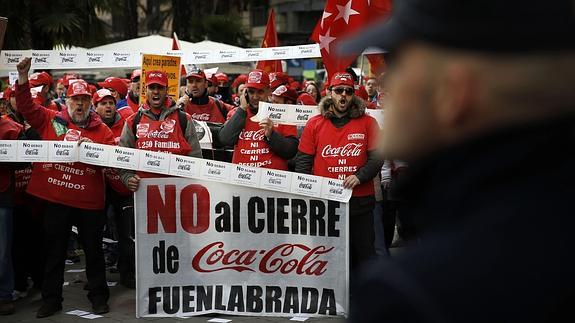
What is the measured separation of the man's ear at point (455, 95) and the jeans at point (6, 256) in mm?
6574

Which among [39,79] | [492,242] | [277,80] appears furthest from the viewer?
[39,79]

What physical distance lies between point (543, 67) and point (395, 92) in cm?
22

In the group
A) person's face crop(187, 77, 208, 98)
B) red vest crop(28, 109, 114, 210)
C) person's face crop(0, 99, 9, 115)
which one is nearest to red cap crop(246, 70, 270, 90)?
red vest crop(28, 109, 114, 210)

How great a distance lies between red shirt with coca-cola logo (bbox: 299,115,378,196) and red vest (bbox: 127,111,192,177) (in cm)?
108

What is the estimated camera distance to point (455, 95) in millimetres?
1246

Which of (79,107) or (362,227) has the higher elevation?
(79,107)

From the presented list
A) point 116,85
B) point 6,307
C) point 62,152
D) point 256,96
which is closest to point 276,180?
point 256,96

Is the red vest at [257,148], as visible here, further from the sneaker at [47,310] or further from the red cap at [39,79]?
the red cap at [39,79]

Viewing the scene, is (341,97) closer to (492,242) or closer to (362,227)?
(362,227)

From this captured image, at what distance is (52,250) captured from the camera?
7281 mm

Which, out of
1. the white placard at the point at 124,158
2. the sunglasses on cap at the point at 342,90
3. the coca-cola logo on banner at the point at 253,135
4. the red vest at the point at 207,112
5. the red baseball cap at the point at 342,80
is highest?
the red baseball cap at the point at 342,80

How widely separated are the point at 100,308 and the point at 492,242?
21.4 ft

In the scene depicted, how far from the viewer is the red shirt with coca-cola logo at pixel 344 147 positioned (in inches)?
278

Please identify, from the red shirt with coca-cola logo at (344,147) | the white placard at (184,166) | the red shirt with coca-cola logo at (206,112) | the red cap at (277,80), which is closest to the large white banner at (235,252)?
the white placard at (184,166)
